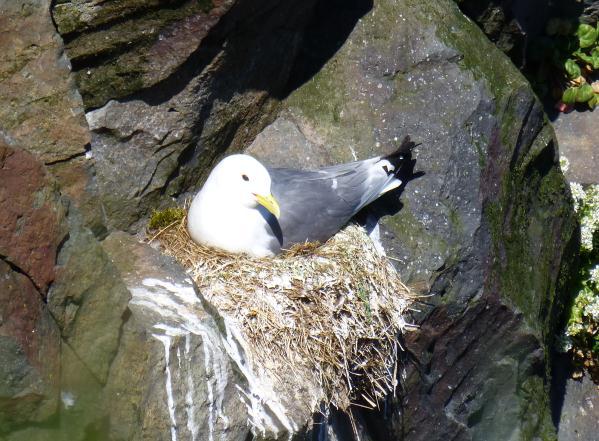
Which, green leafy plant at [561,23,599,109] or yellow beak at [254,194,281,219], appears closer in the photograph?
yellow beak at [254,194,281,219]

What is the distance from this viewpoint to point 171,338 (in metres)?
3.89

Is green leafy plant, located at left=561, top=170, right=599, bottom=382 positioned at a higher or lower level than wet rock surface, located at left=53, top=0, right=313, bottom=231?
lower

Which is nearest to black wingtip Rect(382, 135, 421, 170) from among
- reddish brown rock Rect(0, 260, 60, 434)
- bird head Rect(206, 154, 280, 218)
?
bird head Rect(206, 154, 280, 218)

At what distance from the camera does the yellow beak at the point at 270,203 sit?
503 centimetres

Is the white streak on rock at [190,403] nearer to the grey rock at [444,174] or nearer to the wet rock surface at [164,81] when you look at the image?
the wet rock surface at [164,81]

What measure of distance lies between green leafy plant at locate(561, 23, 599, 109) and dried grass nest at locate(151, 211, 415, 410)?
3666 mm

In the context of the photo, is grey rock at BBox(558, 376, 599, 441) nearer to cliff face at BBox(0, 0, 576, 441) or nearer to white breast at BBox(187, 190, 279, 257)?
cliff face at BBox(0, 0, 576, 441)

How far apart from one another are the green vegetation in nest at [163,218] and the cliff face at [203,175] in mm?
76

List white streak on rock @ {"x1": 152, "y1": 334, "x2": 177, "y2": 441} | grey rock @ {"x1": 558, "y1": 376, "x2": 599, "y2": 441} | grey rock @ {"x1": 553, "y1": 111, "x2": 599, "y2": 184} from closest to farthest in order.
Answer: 1. white streak on rock @ {"x1": 152, "y1": 334, "x2": 177, "y2": 441}
2. grey rock @ {"x1": 558, "y1": 376, "x2": 599, "y2": 441}
3. grey rock @ {"x1": 553, "y1": 111, "x2": 599, "y2": 184}

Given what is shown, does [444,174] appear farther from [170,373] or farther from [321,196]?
[170,373]

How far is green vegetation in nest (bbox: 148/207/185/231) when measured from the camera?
17.3 feet

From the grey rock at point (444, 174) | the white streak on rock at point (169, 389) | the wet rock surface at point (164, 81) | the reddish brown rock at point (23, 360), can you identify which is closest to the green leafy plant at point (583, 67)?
the grey rock at point (444, 174)

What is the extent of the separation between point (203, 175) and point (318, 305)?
3.61 feet

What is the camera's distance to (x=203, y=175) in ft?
18.1
